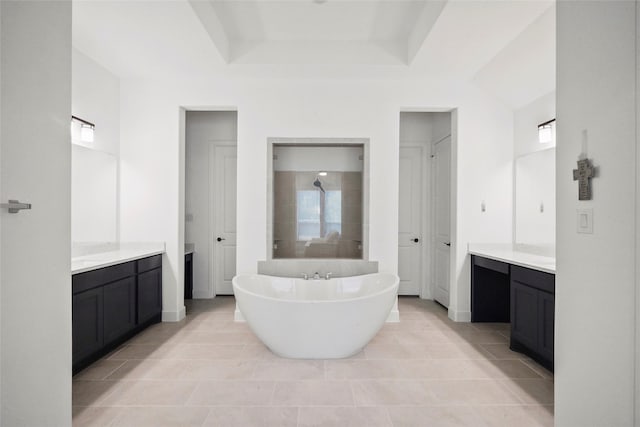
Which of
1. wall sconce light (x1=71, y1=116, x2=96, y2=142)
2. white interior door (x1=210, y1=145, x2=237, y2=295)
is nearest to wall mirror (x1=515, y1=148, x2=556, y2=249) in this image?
white interior door (x1=210, y1=145, x2=237, y2=295)


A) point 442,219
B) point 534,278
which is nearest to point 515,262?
point 534,278

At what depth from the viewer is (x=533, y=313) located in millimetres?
2564

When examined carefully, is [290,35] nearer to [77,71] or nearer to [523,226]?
[77,71]

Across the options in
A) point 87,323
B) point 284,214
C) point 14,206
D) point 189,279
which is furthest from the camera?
point 189,279

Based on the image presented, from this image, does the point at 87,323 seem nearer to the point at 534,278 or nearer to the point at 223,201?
the point at 223,201

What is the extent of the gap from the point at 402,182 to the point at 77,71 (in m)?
3.77

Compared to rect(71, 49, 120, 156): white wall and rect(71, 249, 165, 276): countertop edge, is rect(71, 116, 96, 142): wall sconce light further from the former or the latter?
rect(71, 249, 165, 276): countertop edge

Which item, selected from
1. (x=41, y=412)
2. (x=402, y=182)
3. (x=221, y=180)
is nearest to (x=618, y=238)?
(x=41, y=412)

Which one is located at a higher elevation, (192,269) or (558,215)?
(558,215)

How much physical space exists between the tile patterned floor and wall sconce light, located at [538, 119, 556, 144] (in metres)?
1.90

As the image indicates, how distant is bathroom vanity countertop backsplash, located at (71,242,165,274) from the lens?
8.06 feet

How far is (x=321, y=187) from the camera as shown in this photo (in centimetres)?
386

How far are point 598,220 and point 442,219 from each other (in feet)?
9.60

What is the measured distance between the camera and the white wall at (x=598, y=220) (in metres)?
1.20
